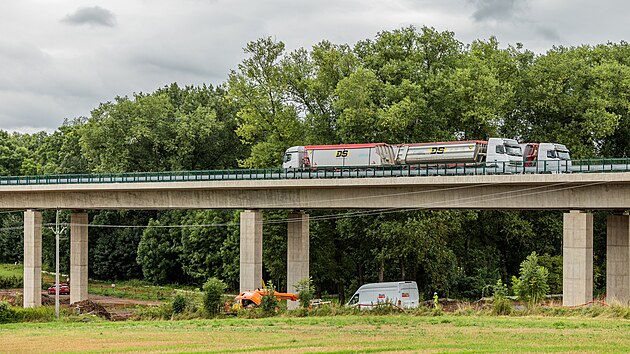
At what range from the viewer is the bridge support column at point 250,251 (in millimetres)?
60125

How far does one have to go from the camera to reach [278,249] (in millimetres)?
71625

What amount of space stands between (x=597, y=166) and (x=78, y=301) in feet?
132

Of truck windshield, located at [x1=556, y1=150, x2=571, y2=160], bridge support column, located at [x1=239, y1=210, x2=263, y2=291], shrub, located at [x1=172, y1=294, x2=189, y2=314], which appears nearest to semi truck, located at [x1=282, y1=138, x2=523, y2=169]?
truck windshield, located at [x1=556, y1=150, x2=571, y2=160]

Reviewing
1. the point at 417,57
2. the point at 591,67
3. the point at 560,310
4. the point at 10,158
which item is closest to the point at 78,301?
the point at 417,57

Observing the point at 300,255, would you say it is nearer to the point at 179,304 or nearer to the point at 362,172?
the point at 362,172

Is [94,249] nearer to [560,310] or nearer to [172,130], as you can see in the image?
[172,130]

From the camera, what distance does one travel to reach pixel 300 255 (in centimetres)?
6141

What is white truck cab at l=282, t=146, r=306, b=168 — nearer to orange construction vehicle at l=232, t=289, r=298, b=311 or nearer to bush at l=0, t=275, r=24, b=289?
orange construction vehicle at l=232, t=289, r=298, b=311

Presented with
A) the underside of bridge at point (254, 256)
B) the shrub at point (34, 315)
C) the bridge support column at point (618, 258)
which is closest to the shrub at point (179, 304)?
the shrub at point (34, 315)

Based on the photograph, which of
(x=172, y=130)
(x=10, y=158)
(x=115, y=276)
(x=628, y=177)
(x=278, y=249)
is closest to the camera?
(x=628, y=177)

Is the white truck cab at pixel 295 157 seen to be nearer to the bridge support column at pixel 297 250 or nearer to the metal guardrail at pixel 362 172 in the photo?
the bridge support column at pixel 297 250

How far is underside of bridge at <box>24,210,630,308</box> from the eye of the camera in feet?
163

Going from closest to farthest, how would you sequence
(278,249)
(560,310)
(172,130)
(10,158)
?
1. (560,310)
2. (278,249)
3. (172,130)
4. (10,158)

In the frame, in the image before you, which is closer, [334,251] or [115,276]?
[334,251]
